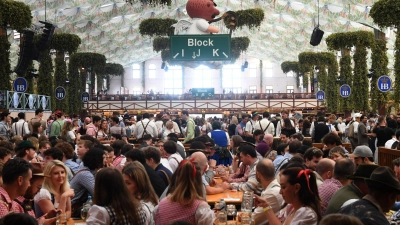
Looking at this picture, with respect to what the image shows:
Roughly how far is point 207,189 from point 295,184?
9.81 ft

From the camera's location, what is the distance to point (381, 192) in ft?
12.0

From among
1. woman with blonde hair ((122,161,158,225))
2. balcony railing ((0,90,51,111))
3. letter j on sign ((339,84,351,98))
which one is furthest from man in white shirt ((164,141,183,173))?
letter j on sign ((339,84,351,98))

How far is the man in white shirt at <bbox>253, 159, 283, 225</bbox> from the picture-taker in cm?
524

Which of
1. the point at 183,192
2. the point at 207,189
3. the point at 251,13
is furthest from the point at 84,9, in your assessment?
the point at 183,192

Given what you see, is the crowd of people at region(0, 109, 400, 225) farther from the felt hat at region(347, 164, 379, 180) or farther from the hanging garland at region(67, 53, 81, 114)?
the hanging garland at region(67, 53, 81, 114)

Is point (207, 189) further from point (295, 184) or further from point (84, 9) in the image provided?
point (84, 9)

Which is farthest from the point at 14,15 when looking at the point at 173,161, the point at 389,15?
the point at 173,161

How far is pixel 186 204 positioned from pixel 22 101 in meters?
17.1

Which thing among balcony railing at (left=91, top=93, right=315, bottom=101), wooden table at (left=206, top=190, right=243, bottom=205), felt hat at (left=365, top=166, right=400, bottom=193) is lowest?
wooden table at (left=206, top=190, right=243, bottom=205)

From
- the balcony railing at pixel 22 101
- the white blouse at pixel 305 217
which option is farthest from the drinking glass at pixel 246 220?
the balcony railing at pixel 22 101

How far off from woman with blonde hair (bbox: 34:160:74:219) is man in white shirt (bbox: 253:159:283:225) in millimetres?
1636

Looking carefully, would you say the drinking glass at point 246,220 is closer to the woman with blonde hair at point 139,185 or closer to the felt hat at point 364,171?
the woman with blonde hair at point 139,185

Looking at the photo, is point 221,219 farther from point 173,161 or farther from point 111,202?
point 173,161

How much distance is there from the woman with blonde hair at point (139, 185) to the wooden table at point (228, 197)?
1951mm
